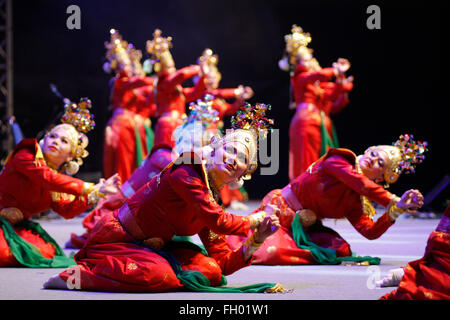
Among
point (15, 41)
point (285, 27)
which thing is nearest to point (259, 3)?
point (285, 27)

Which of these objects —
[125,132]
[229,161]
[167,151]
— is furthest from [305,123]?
[229,161]

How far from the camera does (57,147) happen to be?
3504 millimetres

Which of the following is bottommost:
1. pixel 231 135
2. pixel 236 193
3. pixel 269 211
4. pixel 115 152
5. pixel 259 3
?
pixel 236 193

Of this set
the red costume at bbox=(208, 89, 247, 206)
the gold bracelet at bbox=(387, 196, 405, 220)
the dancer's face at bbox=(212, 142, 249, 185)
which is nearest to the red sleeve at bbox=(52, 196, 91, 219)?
the dancer's face at bbox=(212, 142, 249, 185)

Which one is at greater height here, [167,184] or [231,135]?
[231,135]

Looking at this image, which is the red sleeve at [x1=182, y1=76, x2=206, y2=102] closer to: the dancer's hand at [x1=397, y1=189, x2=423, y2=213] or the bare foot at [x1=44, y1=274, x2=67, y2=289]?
the dancer's hand at [x1=397, y1=189, x2=423, y2=213]

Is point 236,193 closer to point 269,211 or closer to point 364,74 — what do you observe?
point 364,74

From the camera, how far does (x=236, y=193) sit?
26.7 ft

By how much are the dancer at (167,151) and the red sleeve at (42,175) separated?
0.53 m

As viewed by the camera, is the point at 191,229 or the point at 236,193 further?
the point at 236,193

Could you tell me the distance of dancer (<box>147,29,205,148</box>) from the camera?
6137mm

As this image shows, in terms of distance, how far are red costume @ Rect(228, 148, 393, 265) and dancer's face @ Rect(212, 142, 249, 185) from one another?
0.95m
